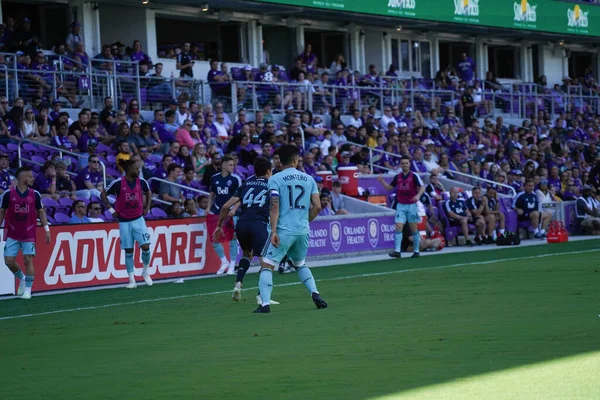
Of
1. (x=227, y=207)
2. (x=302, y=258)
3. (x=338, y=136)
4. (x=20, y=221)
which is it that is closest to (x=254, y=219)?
(x=227, y=207)

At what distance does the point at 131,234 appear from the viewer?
18125mm

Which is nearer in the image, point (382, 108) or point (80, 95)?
point (80, 95)

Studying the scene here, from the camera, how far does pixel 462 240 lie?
27938mm

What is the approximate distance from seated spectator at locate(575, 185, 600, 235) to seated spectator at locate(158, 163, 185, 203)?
43.1 ft

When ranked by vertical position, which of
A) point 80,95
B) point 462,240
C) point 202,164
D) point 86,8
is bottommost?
point 462,240

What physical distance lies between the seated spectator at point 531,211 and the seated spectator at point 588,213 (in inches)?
66.4

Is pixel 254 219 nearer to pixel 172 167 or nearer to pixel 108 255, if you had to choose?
pixel 108 255

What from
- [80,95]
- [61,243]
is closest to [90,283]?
[61,243]

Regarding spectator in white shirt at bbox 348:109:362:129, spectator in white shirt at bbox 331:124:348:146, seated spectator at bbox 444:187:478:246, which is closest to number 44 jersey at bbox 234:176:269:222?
seated spectator at bbox 444:187:478:246

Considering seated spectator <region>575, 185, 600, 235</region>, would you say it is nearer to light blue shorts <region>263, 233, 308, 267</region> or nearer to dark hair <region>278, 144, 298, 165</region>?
light blue shorts <region>263, 233, 308, 267</region>

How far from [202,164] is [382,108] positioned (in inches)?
433

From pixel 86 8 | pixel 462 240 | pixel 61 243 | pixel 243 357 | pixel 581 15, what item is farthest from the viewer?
pixel 581 15

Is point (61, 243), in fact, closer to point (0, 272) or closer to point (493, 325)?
point (0, 272)

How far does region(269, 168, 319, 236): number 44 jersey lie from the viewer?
12602 mm
